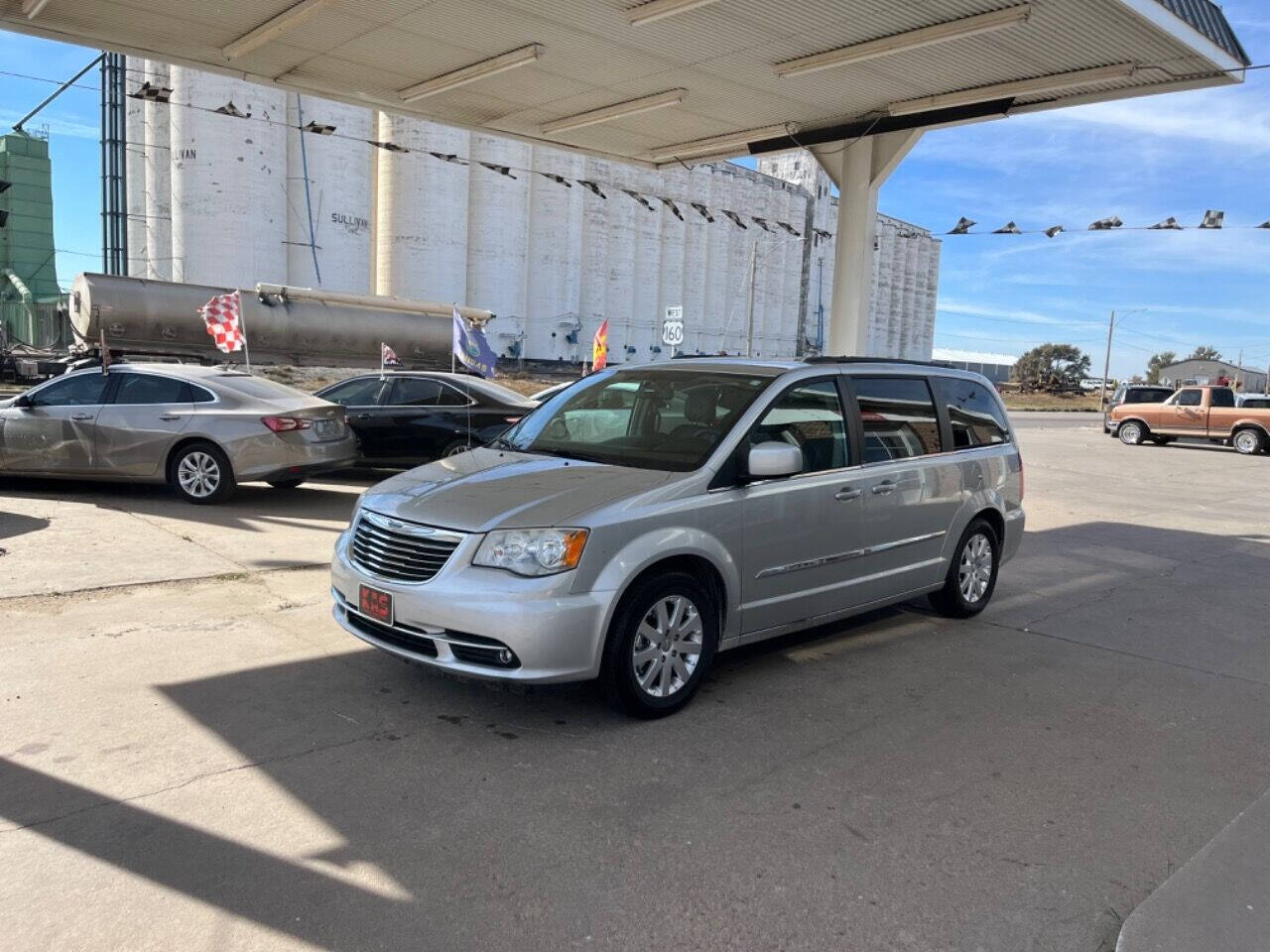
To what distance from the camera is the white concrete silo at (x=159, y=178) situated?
119 feet

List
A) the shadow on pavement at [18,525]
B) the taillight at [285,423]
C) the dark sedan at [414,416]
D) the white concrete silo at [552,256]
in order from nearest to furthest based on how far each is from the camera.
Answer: the shadow on pavement at [18,525]
the taillight at [285,423]
the dark sedan at [414,416]
the white concrete silo at [552,256]

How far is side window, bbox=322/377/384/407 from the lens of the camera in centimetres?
1194

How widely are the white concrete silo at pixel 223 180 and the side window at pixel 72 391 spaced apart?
27121 millimetres

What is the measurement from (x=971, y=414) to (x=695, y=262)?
5996 cm

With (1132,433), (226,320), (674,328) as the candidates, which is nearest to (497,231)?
(674,328)

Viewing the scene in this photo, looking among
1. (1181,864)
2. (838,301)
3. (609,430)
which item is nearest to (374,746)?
(609,430)

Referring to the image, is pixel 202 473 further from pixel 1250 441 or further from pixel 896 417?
pixel 1250 441

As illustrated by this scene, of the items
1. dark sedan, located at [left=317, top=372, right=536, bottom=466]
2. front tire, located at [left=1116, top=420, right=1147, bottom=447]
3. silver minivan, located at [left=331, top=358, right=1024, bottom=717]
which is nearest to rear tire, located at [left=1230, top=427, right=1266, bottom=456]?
front tire, located at [left=1116, top=420, right=1147, bottom=447]

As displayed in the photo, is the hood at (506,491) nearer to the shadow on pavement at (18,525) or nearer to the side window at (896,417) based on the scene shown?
the side window at (896,417)

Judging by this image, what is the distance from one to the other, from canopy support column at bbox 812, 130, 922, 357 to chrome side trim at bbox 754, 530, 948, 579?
5939 millimetres

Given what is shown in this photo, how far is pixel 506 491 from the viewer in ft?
15.0

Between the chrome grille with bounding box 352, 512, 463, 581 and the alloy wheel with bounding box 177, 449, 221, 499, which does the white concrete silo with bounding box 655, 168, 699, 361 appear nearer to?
the alloy wheel with bounding box 177, 449, 221, 499

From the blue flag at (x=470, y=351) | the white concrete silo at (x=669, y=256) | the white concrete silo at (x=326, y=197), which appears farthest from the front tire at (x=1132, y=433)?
the white concrete silo at (x=669, y=256)

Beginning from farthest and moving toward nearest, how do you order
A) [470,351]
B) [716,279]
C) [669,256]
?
[716,279] → [669,256] → [470,351]
